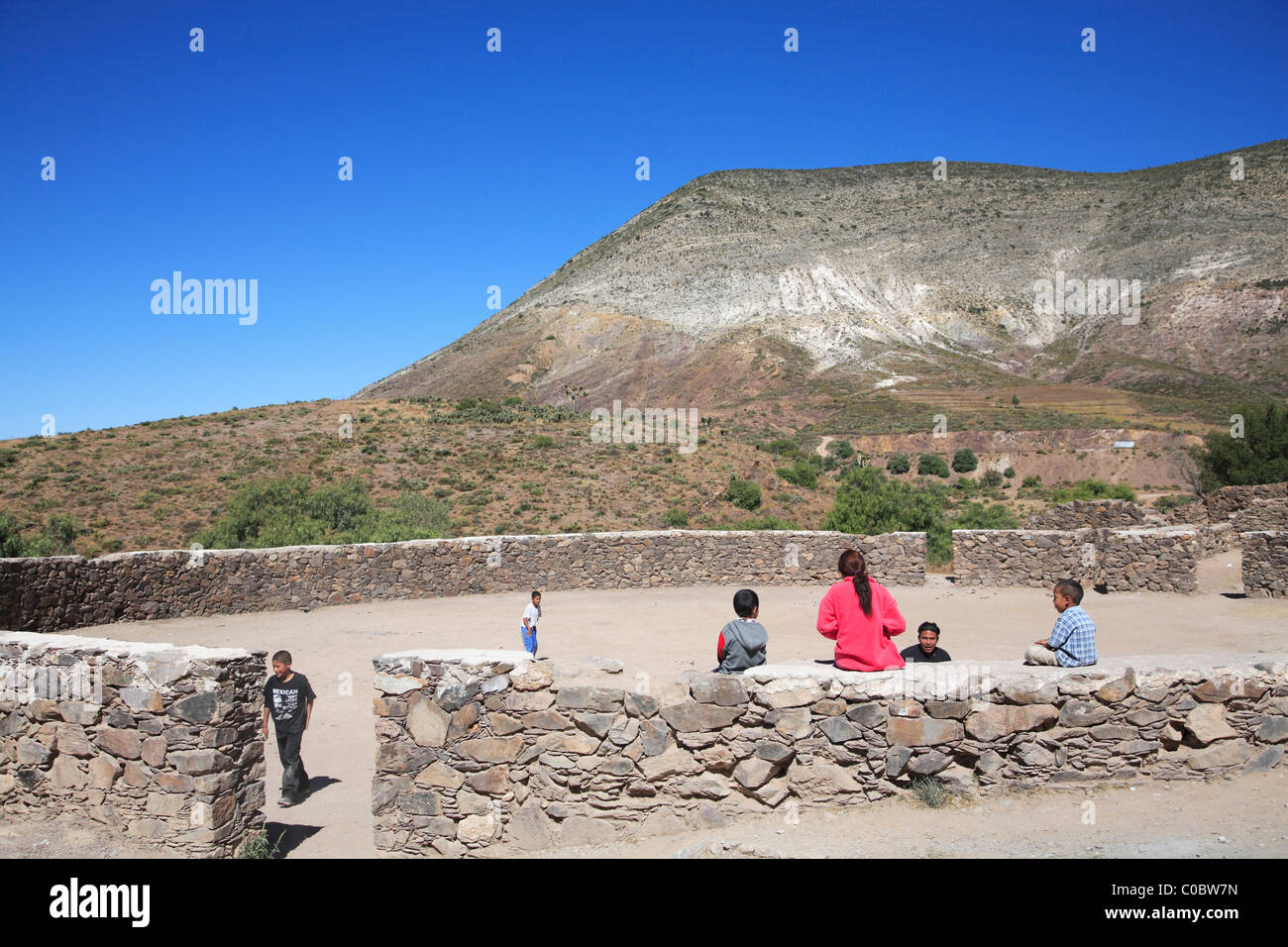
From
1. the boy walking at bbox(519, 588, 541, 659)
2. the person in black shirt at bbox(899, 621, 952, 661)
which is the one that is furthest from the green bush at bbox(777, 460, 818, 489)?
the person in black shirt at bbox(899, 621, 952, 661)

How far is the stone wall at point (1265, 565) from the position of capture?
1490 centimetres

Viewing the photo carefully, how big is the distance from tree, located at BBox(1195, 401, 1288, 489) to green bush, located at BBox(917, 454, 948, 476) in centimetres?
2213

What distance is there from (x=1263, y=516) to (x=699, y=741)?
19257 millimetres

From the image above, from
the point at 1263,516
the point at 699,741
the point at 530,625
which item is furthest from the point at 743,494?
the point at 699,741

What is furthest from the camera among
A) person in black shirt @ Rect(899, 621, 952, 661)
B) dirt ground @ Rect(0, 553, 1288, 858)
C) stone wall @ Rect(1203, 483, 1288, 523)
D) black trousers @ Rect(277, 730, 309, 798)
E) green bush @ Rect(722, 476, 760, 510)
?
green bush @ Rect(722, 476, 760, 510)

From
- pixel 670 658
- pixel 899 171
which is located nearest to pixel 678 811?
pixel 670 658

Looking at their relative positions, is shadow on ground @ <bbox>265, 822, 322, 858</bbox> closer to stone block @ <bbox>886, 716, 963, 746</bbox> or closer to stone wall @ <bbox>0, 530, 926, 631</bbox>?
stone block @ <bbox>886, 716, 963, 746</bbox>

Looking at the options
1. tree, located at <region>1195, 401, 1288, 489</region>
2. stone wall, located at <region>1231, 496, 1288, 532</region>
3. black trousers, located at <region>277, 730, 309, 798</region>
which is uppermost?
tree, located at <region>1195, 401, 1288, 489</region>

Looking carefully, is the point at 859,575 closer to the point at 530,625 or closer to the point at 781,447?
the point at 530,625

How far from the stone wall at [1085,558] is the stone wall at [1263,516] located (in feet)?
9.03

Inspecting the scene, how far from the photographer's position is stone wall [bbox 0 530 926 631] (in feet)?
42.4

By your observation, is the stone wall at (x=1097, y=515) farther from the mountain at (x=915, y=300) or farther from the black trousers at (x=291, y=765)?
the mountain at (x=915, y=300)

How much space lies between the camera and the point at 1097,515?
19.9m

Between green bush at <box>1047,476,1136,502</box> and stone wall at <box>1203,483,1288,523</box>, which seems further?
green bush at <box>1047,476,1136,502</box>
